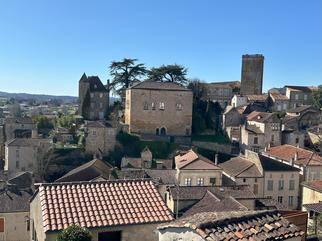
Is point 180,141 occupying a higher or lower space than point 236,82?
lower

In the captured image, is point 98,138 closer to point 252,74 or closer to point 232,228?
point 232,228

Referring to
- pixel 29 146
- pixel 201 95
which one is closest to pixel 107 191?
pixel 29 146

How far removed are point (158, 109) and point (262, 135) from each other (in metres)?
16.5

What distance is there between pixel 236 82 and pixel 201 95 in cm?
2831

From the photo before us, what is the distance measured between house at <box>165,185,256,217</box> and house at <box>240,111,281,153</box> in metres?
22.7

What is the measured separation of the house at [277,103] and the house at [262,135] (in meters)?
20.7

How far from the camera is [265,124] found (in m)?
54.8

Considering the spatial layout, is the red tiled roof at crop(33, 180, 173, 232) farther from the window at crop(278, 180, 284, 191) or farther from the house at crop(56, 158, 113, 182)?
the window at crop(278, 180, 284, 191)

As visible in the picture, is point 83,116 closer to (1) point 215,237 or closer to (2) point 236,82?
(2) point 236,82

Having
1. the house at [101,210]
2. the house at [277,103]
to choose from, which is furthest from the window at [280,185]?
the house at [277,103]

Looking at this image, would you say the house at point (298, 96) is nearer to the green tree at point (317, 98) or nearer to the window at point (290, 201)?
the green tree at point (317, 98)

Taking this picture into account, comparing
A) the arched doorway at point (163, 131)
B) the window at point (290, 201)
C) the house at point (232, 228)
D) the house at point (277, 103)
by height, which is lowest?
the window at point (290, 201)

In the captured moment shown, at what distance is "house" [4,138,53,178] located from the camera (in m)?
48.8

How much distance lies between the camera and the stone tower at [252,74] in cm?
8925
